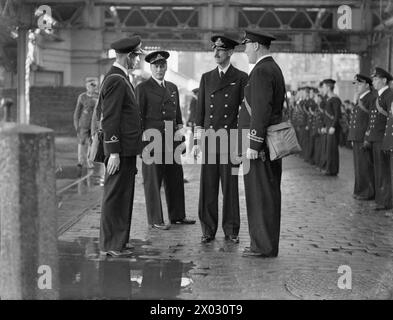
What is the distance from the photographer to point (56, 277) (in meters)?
4.74

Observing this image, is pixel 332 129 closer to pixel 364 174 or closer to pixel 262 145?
pixel 364 174

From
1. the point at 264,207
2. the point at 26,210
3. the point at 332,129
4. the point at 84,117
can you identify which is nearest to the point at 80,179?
the point at 84,117

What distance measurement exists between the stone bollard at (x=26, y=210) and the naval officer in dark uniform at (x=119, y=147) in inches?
93.7

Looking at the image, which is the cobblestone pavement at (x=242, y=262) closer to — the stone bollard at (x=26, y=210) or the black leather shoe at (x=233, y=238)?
the black leather shoe at (x=233, y=238)

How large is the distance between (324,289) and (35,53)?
20243 mm

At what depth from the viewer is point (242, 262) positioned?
Answer: 22.8ft

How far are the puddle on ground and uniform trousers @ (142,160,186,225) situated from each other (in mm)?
1237

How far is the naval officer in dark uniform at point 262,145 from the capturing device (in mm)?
7031

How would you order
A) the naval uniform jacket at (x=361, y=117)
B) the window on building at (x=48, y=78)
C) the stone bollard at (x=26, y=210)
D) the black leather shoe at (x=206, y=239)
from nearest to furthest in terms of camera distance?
the stone bollard at (x=26, y=210), the black leather shoe at (x=206, y=239), the naval uniform jacket at (x=361, y=117), the window on building at (x=48, y=78)

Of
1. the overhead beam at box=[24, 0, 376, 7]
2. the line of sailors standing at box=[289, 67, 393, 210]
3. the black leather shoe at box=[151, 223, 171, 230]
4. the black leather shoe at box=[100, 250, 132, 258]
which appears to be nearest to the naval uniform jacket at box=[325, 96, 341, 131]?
the line of sailors standing at box=[289, 67, 393, 210]

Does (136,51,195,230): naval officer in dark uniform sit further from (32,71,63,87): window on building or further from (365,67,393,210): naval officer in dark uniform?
(32,71,63,87): window on building

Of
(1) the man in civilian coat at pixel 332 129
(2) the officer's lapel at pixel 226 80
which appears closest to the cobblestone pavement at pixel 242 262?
(2) the officer's lapel at pixel 226 80

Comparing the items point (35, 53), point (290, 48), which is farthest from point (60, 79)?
point (290, 48)

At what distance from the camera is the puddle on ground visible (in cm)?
571
